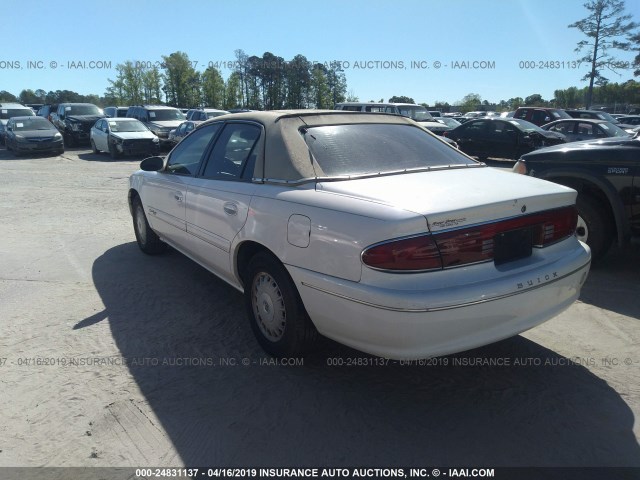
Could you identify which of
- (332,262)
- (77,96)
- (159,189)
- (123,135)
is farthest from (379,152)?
(77,96)

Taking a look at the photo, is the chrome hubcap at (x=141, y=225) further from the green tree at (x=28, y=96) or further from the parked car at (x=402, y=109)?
the green tree at (x=28, y=96)

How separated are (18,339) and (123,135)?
53.8 feet

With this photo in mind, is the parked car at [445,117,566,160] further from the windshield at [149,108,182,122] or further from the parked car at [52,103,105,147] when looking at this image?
the parked car at [52,103,105,147]

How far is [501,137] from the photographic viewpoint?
53.7ft

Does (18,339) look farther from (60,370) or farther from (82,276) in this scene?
(82,276)

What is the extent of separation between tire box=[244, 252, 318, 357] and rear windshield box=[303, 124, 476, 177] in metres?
0.76

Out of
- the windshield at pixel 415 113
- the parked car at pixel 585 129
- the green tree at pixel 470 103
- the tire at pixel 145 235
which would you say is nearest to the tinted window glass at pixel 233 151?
the tire at pixel 145 235

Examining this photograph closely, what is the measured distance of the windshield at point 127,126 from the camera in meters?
→ 19.1

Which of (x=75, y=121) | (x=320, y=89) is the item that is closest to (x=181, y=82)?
(x=320, y=89)

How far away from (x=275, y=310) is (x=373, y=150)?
4.47ft

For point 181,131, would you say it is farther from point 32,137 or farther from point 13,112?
point 13,112

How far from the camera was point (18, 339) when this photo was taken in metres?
3.85

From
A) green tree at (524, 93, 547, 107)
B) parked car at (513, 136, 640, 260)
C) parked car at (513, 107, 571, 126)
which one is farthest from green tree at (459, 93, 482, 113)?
parked car at (513, 136, 640, 260)

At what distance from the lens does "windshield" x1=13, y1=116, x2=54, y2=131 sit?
19672mm
